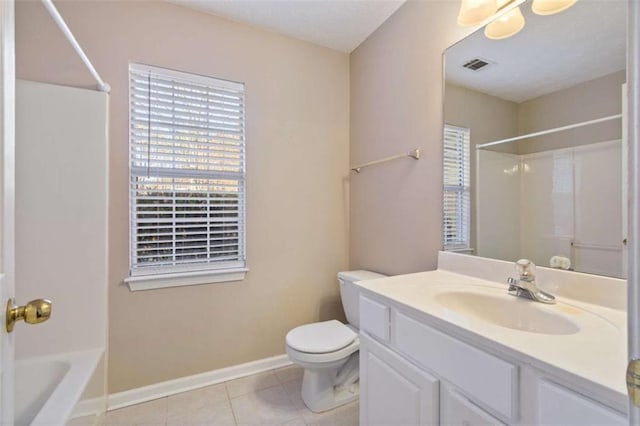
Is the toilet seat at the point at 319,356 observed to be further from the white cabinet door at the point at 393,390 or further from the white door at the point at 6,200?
the white door at the point at 6,200

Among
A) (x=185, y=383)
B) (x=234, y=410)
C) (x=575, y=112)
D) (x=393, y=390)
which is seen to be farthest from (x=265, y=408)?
(x=575, y=112)

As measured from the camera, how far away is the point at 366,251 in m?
2.15

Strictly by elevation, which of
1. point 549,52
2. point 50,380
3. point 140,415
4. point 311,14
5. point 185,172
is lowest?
point 140,415

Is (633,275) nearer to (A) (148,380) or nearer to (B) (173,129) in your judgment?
(B) (173,129)

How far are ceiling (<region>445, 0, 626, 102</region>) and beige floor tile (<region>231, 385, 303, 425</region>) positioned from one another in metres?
1.96

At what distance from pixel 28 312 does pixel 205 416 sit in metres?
1.39

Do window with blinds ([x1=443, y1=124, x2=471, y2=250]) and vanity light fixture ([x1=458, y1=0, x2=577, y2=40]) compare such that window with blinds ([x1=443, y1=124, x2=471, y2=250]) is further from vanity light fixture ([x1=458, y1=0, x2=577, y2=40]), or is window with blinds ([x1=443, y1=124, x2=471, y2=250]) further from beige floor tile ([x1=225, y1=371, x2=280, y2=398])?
beige floor tile ([x1=225, y1=371, x2=280, y2=398])

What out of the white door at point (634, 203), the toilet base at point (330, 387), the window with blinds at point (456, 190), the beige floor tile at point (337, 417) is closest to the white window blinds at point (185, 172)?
the toilet base at point (330, 387)

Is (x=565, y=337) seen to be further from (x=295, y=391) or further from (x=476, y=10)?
(x=295, y=391)

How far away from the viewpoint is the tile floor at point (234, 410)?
1.57m

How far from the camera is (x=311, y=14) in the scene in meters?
1.88

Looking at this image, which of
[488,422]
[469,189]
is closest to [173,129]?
[469,189]

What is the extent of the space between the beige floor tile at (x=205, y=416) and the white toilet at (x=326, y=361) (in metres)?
0.44

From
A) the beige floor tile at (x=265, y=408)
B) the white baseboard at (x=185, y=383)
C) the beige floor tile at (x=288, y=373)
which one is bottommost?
the beige floor tile at (x=265, y=408)
